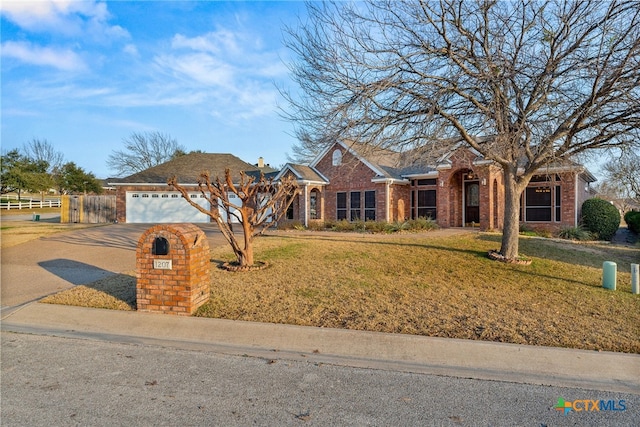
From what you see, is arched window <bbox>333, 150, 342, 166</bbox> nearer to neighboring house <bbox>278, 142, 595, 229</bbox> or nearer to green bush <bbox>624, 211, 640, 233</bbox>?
neighboring house <bbox>278, 142, 595, 229</bbox>

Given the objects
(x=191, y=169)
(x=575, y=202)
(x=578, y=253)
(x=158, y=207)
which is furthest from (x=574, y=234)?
(x=191, y=169)

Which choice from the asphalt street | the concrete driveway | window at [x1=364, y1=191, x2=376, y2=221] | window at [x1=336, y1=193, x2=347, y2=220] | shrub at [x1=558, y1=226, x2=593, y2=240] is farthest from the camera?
window at [x1=336, y1=193, x2=347, y2=220]

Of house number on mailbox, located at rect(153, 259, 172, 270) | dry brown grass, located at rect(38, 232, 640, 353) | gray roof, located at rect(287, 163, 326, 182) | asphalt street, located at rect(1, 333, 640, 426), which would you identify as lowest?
asphalt street, located at rect(1, 333, 640, 426)

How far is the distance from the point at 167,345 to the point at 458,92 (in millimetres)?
7101

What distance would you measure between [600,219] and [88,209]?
28.5 m

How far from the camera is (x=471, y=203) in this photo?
1845 centimetres

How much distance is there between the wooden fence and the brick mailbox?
2224cm

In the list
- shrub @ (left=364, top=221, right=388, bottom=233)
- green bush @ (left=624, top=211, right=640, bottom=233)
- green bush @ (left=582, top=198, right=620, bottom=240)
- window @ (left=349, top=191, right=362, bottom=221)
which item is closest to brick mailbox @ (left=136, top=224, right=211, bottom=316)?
shrub @ (left=364, top=221, right=388, bottom=233)

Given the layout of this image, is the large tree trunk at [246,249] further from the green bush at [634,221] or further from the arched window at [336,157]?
the green bush at [634,221]

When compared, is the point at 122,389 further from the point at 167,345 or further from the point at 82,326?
the point at 82,326

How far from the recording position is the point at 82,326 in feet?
18.4

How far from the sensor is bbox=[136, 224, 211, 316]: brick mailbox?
589 centimetres

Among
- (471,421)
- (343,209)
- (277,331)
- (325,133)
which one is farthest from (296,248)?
(343,209)

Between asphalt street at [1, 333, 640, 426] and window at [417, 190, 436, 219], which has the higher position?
window at [417, 190, 436, 219]
